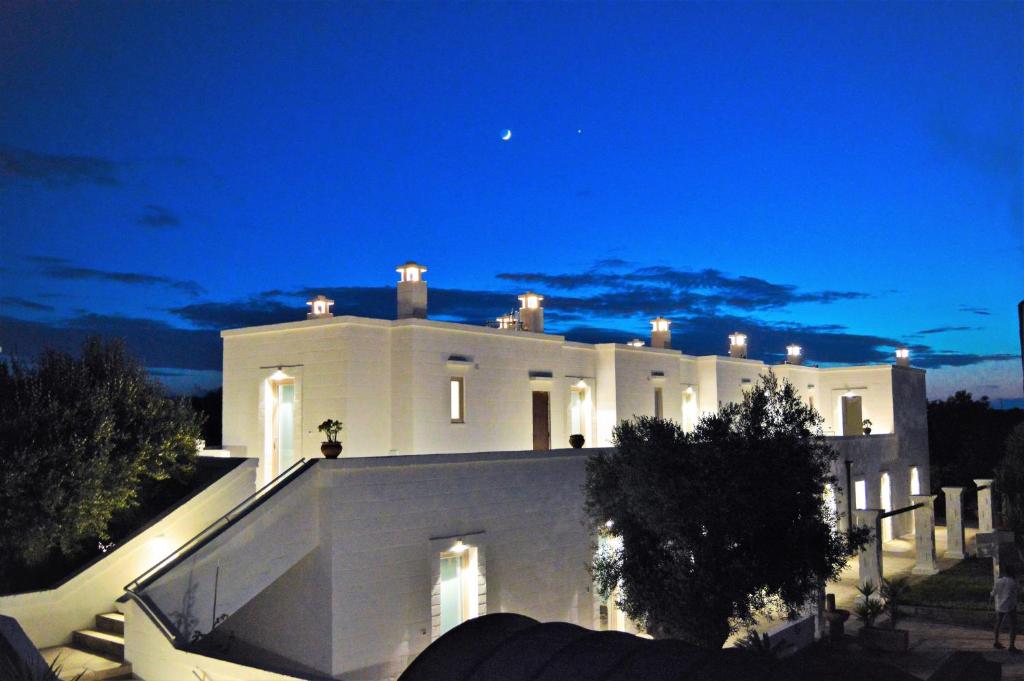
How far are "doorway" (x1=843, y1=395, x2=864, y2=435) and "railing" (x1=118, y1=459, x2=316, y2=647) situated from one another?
88.7ft

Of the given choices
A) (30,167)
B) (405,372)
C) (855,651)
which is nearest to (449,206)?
(30,167)

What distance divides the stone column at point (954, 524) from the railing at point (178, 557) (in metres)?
23.1

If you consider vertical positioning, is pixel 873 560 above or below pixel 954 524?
above

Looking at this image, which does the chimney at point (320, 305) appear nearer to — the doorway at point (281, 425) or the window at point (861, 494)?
the doorway at point (281, 425)

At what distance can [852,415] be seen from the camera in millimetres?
33000

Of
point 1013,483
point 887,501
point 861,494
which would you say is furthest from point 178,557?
point 887,501

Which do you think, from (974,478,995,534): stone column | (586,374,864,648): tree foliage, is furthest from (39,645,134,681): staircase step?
(974,478,995,534): stone column

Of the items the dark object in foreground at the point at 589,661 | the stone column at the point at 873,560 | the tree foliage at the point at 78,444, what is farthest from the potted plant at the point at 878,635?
the tree foliage at the point at 78,444

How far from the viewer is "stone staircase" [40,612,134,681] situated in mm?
10523

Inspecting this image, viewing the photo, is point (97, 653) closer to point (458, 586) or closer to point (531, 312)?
point (458, 586)

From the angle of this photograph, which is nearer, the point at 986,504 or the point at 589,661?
the point at 589,661

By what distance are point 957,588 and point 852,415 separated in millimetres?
12455

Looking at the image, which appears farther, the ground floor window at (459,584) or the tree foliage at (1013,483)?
the tree foliage at (1013,483)

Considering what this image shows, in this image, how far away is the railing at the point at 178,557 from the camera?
10.4 metres
